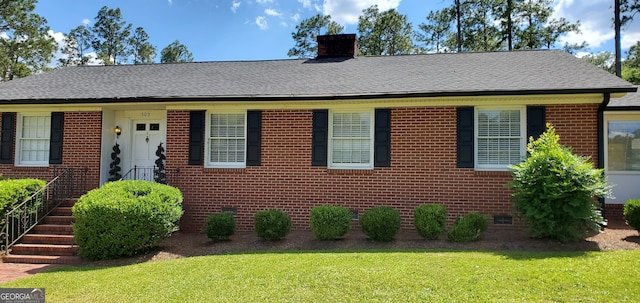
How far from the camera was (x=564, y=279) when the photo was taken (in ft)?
16.9

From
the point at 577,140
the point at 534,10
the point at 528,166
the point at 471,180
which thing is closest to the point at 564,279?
the point at 528,166

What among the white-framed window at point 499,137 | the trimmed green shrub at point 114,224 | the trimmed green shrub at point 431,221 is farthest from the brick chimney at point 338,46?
the trimmed green shrub at point 114,224

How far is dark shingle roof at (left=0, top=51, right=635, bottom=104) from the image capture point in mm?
8906

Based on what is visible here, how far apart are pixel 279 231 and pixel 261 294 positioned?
123 inches

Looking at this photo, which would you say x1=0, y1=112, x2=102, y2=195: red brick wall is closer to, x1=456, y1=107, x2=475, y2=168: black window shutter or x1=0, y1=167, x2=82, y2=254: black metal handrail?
x1=0, y1=167, x2=82, y2=254: black metal handrail

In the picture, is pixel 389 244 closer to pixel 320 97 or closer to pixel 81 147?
pixel 320 97

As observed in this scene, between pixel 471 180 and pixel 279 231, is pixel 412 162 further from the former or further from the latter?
pixel 279 231

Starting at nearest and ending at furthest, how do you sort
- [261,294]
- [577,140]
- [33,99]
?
1. [261,294]
2. [577,140]
3. [33,99]

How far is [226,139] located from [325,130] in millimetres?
2551

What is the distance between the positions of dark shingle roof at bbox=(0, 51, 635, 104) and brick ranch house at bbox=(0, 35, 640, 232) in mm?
60

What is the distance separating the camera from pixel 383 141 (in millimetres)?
9336

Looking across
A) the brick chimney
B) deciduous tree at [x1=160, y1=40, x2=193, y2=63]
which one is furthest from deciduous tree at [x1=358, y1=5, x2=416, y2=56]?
deciduous tree at [x1=160, y1=40, x2=193, y2=63]

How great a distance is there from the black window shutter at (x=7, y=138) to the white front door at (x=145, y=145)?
3082 millimetres

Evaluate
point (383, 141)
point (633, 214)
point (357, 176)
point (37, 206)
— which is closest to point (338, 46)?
point (383, 141)
